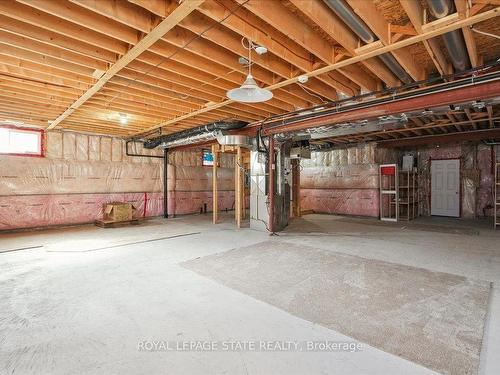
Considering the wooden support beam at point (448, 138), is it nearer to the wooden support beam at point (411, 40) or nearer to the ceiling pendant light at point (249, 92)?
the wooden support beam at point (411, 40)

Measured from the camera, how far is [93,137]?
716 centimetres

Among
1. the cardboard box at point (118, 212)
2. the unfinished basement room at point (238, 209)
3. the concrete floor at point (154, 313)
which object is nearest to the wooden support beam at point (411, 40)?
the unfinished basement room at point (238, 209)

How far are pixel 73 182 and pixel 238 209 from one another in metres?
4.25

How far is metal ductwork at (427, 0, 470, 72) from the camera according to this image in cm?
200

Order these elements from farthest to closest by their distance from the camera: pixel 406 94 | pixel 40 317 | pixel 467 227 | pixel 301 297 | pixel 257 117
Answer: pixel 467 227, pixel 257 117, pixel 406 94, pixel 301 297, pixel 40 317

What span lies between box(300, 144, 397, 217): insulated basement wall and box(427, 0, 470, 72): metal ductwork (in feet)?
17.3

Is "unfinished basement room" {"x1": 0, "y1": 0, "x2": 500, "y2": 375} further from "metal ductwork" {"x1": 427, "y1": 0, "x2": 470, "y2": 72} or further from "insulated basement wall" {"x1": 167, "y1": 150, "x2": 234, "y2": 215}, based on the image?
"insulated basement wall" {"x1": 167, "y1": 150, "x2": 234, "y2": 215}

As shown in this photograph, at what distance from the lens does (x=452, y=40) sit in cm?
253

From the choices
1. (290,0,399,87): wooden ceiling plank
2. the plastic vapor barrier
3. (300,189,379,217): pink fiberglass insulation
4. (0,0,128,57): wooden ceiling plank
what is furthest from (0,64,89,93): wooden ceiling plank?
Answer: (300,189,379,217): pink fiberglass insulation

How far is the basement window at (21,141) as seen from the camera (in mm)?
6027

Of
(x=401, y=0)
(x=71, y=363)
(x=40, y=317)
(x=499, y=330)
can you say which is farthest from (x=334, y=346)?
(x=401, y=0)

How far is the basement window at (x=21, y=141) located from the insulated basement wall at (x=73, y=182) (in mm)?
181

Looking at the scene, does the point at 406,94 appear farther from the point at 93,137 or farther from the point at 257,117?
the point at 93,137

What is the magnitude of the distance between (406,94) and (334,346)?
3.42 m
